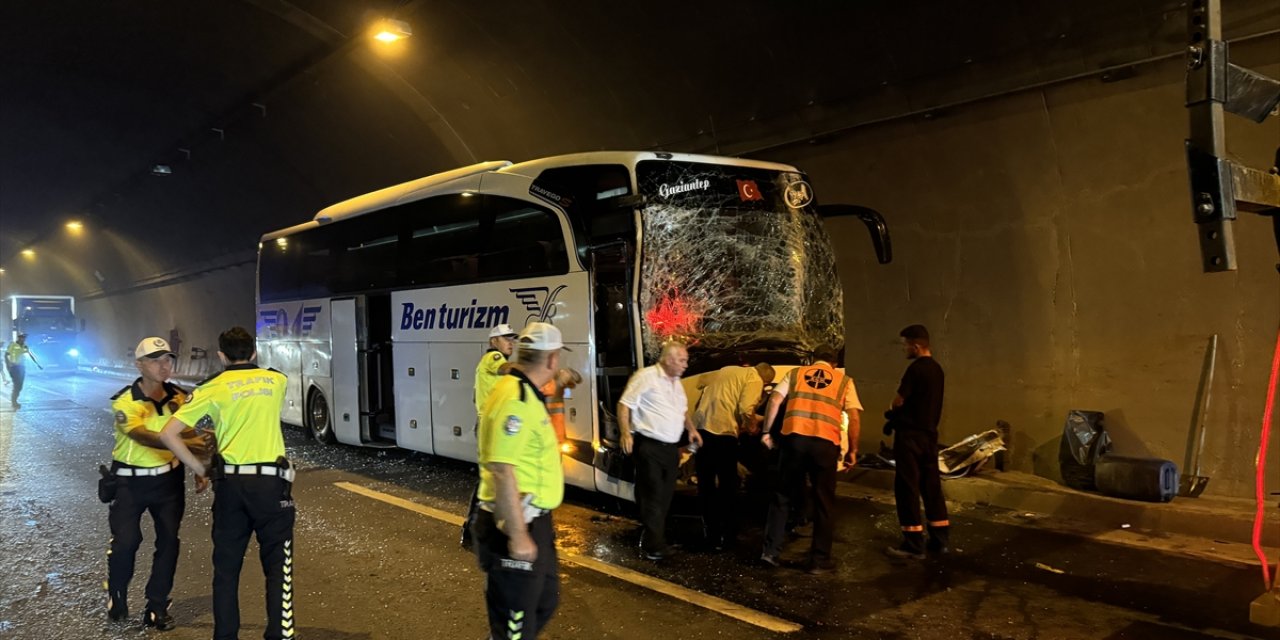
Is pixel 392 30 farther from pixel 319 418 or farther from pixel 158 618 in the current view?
pixel 158 618

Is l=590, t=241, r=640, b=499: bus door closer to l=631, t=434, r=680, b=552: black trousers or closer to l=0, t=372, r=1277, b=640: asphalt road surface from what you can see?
l=0, t=372, r=1277, b=640: asphalt road surface

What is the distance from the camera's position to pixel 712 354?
6910mm

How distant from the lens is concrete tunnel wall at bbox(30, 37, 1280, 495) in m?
7.68

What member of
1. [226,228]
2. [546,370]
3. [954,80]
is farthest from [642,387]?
[226,228]

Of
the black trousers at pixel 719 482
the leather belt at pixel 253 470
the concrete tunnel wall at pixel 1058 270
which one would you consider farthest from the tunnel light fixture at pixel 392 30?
the leather belt at pixel 253 470

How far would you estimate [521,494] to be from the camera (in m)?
3.24

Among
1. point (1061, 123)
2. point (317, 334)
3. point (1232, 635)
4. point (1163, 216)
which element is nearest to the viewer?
point (1232, 635)

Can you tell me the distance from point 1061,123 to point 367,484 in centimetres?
872

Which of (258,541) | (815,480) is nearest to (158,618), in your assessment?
(258,541)

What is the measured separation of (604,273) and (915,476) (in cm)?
303

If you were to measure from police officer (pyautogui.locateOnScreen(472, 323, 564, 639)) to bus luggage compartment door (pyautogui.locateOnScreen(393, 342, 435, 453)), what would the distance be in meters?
6.74

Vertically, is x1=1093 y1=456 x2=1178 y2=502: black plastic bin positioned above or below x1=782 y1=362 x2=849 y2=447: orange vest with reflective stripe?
below

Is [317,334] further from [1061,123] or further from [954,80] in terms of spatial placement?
[1061,123]

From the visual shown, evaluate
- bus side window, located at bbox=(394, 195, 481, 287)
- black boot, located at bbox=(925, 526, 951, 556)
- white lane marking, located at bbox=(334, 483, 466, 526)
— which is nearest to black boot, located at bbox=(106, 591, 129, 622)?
white lane marking, located at bbox=(334, 483, 466, 526)
